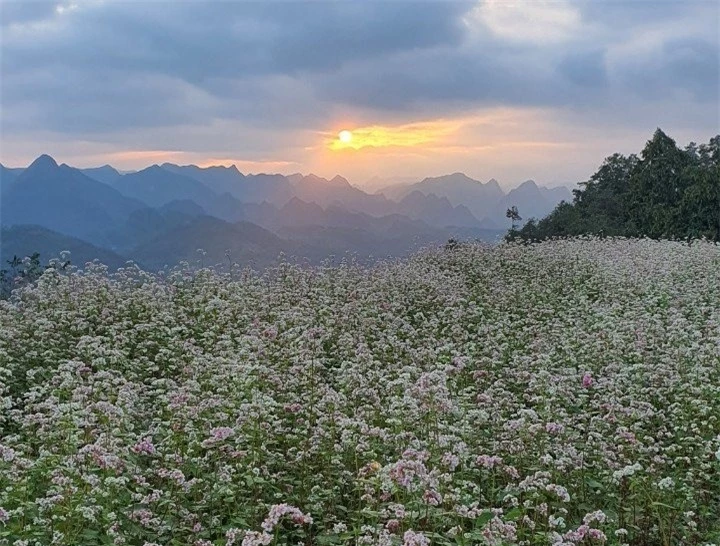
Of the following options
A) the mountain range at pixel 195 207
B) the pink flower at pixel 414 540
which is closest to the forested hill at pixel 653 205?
the mountain range at pixel 195 207

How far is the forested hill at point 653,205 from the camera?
33969 mm

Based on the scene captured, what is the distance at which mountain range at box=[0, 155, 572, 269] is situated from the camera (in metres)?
72.4

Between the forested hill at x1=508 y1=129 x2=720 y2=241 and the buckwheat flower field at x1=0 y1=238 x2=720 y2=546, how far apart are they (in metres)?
22.7

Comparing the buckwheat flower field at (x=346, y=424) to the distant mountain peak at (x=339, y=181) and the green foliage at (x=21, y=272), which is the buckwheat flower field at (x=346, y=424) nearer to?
the green foliage at (x=21, y=272)

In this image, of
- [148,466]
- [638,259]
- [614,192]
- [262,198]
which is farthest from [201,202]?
[148,466]

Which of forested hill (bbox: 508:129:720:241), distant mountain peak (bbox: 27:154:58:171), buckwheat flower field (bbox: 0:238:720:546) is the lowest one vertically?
buckwheat flower field (bbox: 0:238:720:546)

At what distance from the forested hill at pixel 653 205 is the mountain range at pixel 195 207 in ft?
62.4

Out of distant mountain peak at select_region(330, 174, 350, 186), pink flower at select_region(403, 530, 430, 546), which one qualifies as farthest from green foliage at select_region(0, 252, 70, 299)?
distant mountain peak at select_region(330, 174, 350, 186)

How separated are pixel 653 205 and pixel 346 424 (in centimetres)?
3688

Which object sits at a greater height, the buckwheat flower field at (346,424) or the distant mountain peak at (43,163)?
the distant mountain peak at (43,163)

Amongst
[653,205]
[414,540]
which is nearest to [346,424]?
[414,540]

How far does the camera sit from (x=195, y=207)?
450 feet

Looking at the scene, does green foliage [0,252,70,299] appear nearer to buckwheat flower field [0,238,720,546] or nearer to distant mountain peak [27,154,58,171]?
buckwheat flower field [0,238,720,546]

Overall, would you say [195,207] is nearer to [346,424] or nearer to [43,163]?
[43,163]
